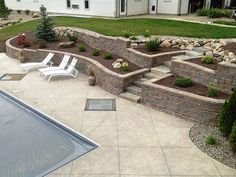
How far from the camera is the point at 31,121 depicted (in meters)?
9.09

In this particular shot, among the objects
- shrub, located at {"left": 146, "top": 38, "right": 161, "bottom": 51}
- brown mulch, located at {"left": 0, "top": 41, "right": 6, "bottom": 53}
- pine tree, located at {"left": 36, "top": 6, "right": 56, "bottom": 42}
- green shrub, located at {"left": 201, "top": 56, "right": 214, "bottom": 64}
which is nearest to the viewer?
green shrub, located at {"left": 201, "top": 56, "right": 214, "bottom": 64}

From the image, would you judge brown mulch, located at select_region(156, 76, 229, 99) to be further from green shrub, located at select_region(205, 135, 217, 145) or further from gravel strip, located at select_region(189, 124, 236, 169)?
green shrub, located at select_region(205, 135, 217, 145)

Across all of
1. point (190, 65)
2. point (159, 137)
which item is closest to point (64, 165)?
point (159, 137)

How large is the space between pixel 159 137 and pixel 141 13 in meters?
20.3

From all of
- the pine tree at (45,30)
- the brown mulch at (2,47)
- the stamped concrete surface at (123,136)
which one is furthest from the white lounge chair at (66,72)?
the brown mulch at (2,47)

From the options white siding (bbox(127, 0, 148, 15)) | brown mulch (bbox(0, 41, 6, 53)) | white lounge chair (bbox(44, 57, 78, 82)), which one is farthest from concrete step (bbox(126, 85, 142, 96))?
white siding (bbox(127, 0, 148, 15))

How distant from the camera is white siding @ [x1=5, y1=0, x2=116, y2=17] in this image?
82.7 ft

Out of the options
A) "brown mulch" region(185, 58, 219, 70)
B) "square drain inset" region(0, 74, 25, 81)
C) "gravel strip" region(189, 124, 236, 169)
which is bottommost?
"gravel strip" region(189, 124, 236, 169)

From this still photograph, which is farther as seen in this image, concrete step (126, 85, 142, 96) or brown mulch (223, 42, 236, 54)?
brown mulch (223, 42, 236, 54)

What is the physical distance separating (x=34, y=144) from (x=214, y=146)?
183 inches

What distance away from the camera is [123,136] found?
26.4 ft

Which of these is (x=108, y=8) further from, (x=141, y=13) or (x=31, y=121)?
(x=31, y=121)

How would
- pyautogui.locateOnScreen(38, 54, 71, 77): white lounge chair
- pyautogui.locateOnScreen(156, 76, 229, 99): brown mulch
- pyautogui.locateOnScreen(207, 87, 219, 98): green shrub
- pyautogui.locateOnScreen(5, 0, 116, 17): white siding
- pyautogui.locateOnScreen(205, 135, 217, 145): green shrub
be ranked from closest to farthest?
pyautogui.locateOnScreen(205, 135, 217, 145): green shrub, pyautogui.locateOnScreen(207, 87, 219, 98): green shrub, pyautogui.locateOnScreen(156, 76, 229, 99): brown mulch, pyautogui.locateOnScreen(38, 54, 71, 77): white lounge chair, pyautogui.locateOnScreen(5, 0, 116, 17): white siding

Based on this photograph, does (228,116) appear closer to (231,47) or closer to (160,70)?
(160,70)
